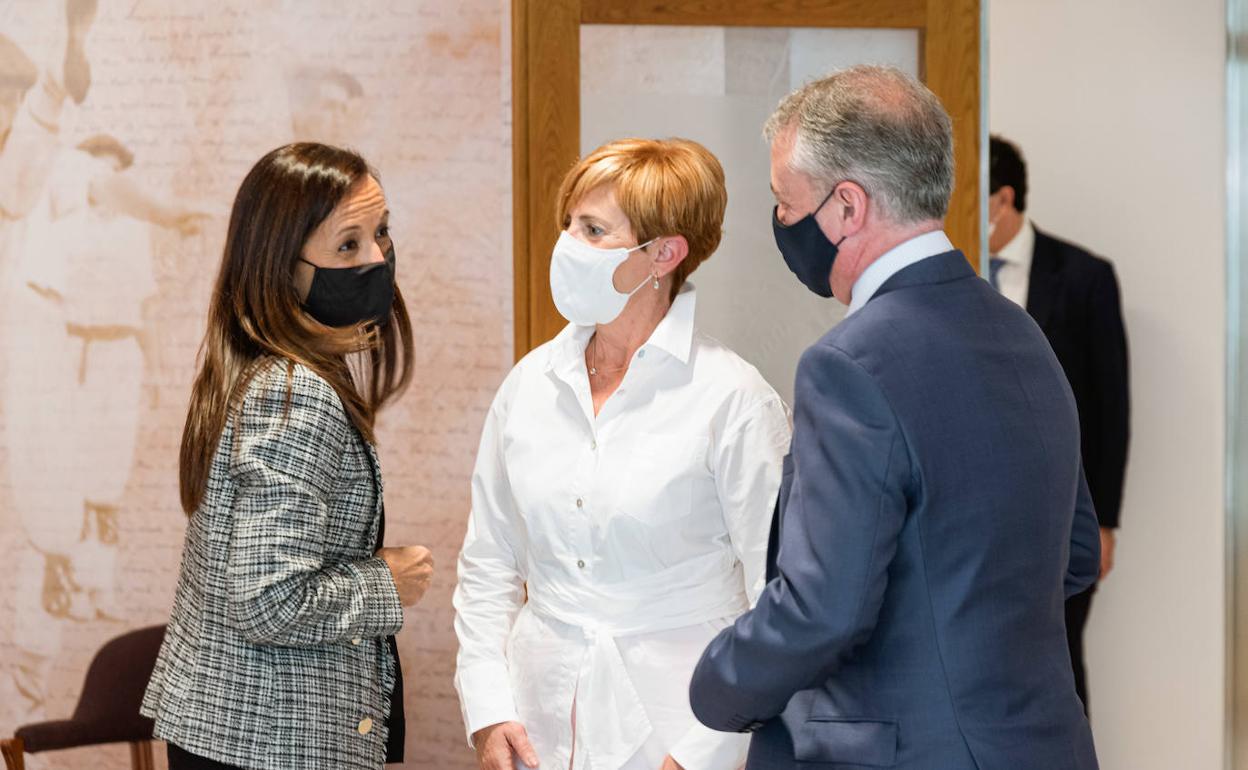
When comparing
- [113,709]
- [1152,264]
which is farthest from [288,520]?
[1152,264]

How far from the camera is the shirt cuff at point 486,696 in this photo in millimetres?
2207

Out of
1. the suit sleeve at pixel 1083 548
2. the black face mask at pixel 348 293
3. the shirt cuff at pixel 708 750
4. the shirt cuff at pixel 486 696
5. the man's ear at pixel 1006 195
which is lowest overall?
the shirt cuff at pixel 708 750

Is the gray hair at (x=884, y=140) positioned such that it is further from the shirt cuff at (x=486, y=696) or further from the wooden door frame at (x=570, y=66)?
the wooden door frame at (x=570, y=66)

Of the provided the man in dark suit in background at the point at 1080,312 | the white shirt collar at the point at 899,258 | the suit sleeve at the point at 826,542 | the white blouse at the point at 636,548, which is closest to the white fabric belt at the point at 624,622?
the white blouse at the point at 636,548

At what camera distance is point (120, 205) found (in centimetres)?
368

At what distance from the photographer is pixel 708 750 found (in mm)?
2047

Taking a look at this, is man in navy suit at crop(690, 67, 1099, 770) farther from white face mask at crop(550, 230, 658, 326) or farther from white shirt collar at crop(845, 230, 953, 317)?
white face mask at crop(550, 230, 658, 326)

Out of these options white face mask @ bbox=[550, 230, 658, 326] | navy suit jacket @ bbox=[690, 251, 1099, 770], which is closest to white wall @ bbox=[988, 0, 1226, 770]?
white face mask @ bbox=[550, 230, 658, 326]

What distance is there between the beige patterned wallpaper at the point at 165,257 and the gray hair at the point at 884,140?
2.05 metres

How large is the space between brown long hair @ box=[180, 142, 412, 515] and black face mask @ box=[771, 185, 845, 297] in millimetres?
822

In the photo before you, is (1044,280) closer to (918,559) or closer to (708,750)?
(708,750)

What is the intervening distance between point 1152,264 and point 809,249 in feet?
8.07

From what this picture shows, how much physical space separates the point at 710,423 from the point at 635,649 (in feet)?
1.29

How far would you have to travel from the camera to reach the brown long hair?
7.00ft
